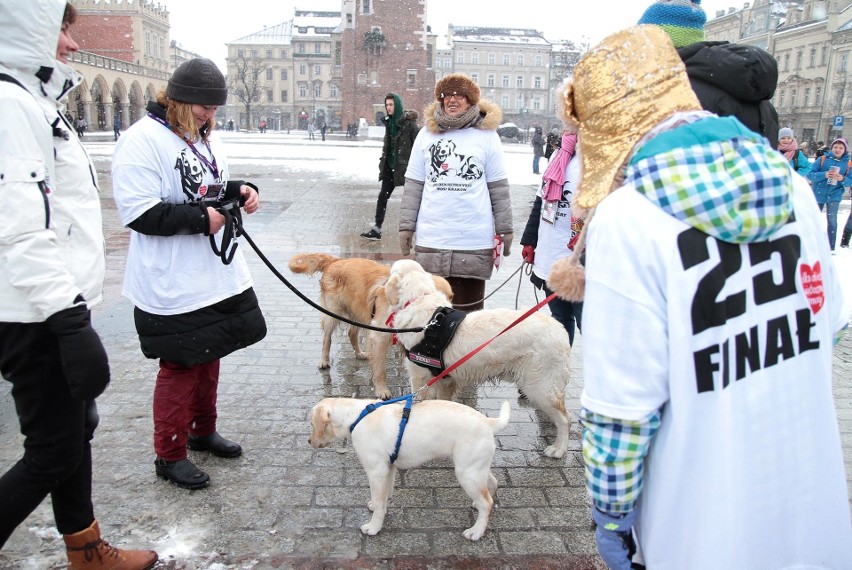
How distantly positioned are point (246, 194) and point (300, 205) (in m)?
10.9

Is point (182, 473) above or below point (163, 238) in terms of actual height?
below

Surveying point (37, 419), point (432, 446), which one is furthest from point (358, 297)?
point (37, 419)

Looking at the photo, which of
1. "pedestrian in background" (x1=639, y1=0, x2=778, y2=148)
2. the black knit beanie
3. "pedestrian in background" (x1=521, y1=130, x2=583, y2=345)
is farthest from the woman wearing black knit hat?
"pedestrian in background" (x1=639, y1=0, x2=778, y2=148)

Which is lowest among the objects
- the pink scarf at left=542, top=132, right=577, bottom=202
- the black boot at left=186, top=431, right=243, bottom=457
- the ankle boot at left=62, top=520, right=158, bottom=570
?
the black boot at left=186, top=431, right=243, bottom=457

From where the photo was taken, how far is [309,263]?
523 cm

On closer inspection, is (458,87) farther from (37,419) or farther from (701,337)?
(701,337)

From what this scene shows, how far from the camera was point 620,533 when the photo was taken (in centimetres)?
155

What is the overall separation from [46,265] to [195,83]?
1392 mm

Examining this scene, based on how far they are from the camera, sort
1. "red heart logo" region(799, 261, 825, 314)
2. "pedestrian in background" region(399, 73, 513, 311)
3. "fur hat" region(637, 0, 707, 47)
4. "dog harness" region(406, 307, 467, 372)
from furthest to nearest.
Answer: "pedestrian in background" region(399, 73, 513, 311), "dog harness" region(406, 307, 467, 372), "fur hat" region(637, 0, 707, 47), "red heart logo" region(799, 261, 825, 314)

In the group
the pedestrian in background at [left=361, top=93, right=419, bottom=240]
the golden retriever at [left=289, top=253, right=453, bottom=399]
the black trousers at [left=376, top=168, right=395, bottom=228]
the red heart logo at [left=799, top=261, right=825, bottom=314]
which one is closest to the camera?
the red heart logo at [left=799, top=261, right=825, bottom=314]

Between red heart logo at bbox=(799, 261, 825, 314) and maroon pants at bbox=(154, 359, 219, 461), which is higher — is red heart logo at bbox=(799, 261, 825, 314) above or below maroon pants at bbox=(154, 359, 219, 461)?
above

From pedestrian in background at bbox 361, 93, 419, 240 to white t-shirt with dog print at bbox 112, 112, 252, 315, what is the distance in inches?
289

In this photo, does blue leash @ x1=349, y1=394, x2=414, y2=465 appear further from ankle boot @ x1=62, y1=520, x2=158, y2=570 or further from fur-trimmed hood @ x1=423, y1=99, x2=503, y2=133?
fur-trimmed hood @ x1=423, y1=99, x2=503, y2=133

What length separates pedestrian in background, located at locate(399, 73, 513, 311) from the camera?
4719 millimetres
